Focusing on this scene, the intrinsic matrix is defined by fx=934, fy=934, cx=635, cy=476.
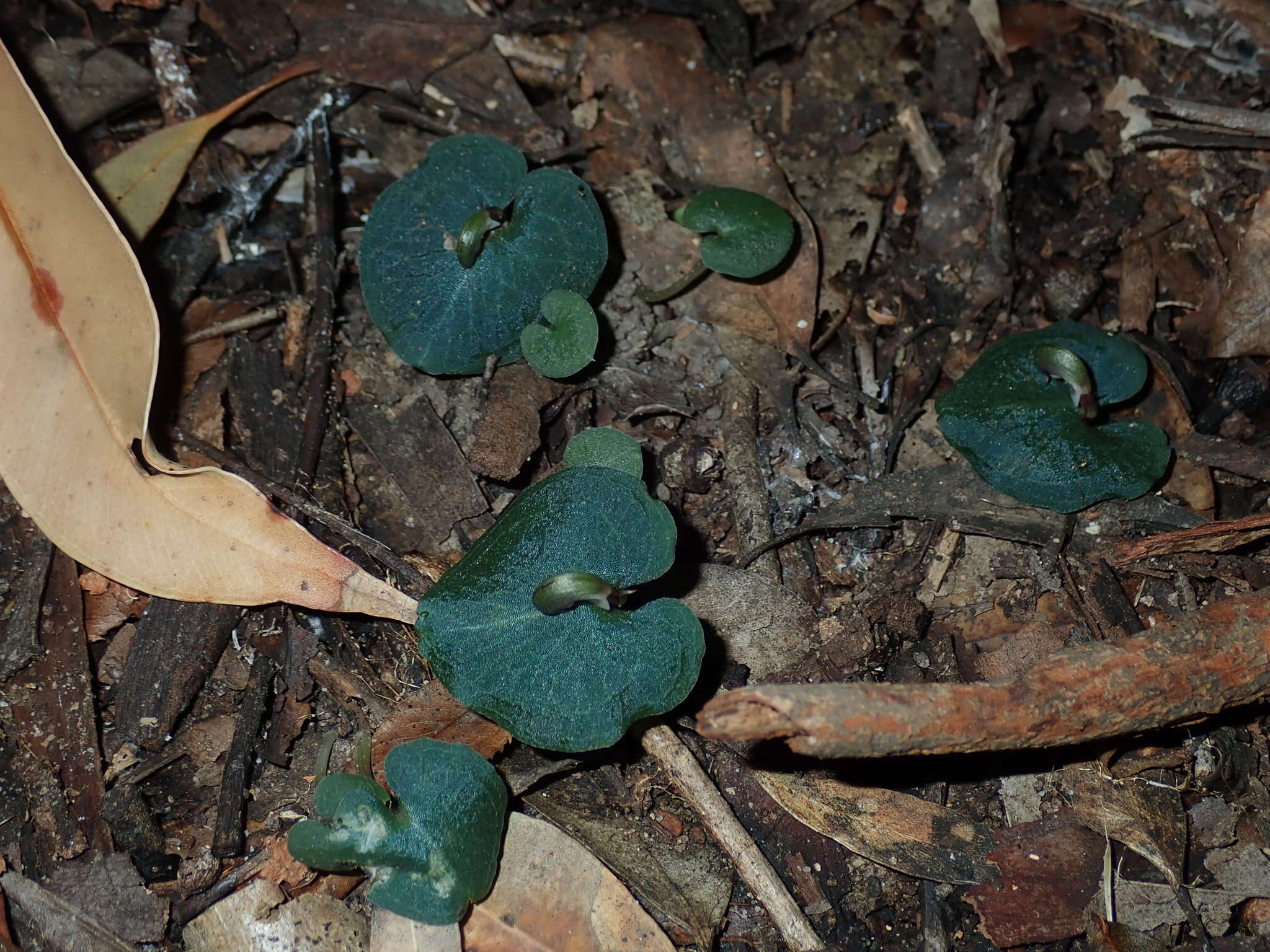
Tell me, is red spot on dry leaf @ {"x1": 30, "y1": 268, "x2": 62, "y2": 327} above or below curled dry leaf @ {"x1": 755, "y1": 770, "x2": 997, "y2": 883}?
above

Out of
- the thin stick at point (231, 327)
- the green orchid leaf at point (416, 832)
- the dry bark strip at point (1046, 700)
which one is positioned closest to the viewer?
the dry bark strip at point (1046, 700)

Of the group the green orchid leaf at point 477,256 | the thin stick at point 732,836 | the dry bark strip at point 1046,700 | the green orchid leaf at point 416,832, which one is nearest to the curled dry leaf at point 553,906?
the green orchid leaf at point 416,832

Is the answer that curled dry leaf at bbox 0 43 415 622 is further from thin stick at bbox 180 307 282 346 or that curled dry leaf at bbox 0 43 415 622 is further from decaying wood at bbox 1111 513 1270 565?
decaying wood at bbox 1111 513 1270 565

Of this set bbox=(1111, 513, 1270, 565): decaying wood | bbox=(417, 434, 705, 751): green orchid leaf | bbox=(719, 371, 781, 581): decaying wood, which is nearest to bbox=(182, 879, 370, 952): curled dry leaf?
bbox=(417, 434, 705, 751): green orchid leaf

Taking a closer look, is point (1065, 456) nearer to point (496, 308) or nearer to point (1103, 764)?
point (1103, 764)

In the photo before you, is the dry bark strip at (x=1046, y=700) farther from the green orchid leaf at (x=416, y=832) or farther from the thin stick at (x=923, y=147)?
the thin stick at (x=923, y=147)

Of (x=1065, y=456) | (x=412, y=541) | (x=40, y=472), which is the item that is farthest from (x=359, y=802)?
(x=1065, y=456)

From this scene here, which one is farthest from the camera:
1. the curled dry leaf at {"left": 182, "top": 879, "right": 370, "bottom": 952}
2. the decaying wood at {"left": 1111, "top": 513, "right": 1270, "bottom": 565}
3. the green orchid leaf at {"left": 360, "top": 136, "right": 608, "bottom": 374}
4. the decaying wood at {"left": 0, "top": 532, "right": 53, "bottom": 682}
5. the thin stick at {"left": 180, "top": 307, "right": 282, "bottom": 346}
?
the thin stick at {"left": 180, "top": 307, "right": 282, "bottom": 346}
